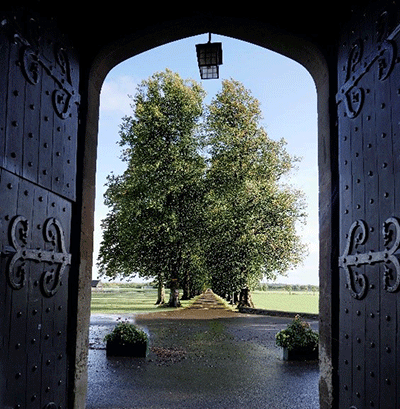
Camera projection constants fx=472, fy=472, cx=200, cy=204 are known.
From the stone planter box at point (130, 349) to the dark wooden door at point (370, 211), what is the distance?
21.5 ft

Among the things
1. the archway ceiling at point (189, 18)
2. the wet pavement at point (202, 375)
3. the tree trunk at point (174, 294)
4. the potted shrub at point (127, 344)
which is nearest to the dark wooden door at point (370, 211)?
the archway ceiling at point (189, 18)

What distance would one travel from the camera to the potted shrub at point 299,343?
965 cm

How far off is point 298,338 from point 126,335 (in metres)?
3.57

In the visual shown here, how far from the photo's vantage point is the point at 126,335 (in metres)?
9.89

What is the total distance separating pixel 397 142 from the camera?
296 cm

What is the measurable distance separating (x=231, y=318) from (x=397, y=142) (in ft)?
54.6

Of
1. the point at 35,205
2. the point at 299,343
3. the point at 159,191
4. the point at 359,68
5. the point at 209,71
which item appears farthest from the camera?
the point at 159,191

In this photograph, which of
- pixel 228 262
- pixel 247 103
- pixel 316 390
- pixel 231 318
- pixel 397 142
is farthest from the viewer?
pixel 247 103

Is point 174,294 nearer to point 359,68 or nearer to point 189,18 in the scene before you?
point 189,18

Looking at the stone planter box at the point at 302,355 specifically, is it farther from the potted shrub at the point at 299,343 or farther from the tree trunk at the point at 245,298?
the tree trunk at the point at 245,298

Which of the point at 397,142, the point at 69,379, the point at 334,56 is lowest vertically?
the point at 69,379

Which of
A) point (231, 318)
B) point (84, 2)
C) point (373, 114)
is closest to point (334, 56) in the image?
point (373, 114)

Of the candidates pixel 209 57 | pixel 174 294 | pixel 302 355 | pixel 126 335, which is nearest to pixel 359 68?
pixel 209 57

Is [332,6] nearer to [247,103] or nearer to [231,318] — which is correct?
[231,318]
